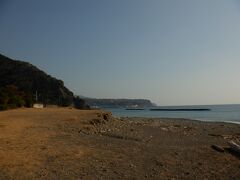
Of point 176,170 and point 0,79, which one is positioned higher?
point 0,79

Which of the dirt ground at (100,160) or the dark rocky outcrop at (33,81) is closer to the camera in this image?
the dirt ground at (100,160)

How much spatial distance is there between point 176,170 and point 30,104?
48229 mm

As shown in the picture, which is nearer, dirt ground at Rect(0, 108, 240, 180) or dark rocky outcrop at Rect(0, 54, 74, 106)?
dirt ground at Rect(0, 108, 240, 180)

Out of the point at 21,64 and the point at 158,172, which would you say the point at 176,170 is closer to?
the point at 158,172

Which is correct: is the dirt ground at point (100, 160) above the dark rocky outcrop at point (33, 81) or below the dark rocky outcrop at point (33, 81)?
below

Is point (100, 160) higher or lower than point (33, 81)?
lower

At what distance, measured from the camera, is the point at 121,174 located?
40.7 ft

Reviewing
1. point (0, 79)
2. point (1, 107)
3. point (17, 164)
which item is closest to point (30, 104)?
point (1, 107)

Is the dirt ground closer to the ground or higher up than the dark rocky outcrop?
closer to the ground

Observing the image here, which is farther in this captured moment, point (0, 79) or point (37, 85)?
point (37, 85)

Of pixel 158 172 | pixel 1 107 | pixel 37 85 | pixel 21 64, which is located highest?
pixel 21 64

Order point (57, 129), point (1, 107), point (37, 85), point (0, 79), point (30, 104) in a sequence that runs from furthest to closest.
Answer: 1. point (37, 85)
2. point (0, 79)
3. point (30, 104)
4. point (1, 107)
5. point (57, 129)

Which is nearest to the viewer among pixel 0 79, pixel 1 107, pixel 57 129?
pixel 57 129

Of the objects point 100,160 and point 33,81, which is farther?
point 33,81
